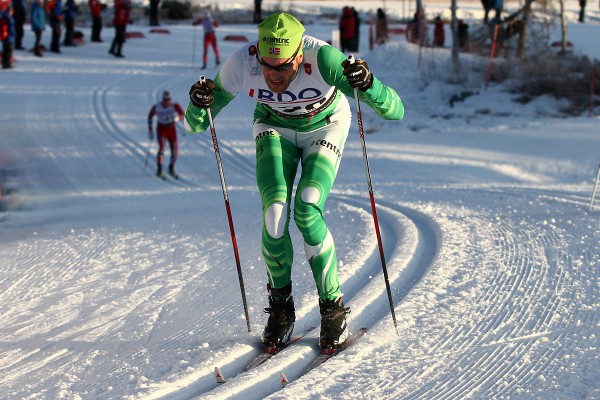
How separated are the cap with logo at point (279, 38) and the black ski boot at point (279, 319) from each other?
4.82ft

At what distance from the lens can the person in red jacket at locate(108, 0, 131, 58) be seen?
24.4 m

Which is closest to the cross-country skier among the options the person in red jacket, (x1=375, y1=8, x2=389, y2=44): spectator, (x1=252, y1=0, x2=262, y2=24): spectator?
the person in red jacket

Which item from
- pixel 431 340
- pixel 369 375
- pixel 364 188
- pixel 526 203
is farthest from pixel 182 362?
pixel 364 188

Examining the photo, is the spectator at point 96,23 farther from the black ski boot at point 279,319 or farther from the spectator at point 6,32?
the black ski boot at point 279,319

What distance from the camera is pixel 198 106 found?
5445mm

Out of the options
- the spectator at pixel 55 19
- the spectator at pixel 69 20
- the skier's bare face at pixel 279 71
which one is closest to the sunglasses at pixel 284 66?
the skier's bare face at pixel 279 71

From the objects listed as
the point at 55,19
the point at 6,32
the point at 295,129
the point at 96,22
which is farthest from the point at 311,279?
the point at 96,22

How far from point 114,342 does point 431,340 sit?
6.71 ft

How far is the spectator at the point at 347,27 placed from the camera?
2538cm

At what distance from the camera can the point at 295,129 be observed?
215 inches

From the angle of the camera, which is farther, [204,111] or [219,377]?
[204,111]

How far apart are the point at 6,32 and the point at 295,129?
17.3m

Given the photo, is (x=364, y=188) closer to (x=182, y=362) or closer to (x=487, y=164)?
(x=487, y=164)

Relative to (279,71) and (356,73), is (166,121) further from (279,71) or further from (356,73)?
(356,73)
